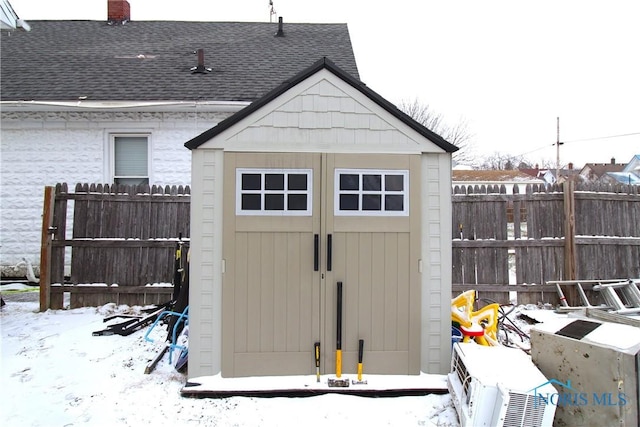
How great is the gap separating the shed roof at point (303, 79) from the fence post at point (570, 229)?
308 cm

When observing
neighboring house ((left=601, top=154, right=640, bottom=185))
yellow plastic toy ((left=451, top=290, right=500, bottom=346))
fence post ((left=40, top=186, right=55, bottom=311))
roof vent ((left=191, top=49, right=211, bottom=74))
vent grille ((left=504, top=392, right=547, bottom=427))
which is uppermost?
neighboring house ((left=601, top=154, right=640, bottom=185))

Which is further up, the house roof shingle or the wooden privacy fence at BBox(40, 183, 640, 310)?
the house roof shingle

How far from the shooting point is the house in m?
3.93

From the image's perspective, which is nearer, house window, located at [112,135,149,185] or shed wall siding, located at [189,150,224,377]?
shed wall siding, located at [189,150,224,377]

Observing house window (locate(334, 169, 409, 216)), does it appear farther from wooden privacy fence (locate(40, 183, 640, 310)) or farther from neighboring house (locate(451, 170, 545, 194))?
neighboring house (locate(451, 170, 545, 194))

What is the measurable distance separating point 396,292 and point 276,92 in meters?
2.24

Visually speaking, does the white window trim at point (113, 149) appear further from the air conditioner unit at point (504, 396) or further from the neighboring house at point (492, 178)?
the neighboring house at point (492, 178)

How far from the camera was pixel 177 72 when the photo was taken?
9008 mm

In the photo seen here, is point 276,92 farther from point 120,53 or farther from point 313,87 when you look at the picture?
point 120,53

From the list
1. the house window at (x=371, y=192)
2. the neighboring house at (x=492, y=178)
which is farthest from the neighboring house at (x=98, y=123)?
the neighboring house at (x=492, y=178)

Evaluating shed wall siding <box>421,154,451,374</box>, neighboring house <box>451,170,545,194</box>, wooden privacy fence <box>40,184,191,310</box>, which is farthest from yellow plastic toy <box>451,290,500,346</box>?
neighboring house <box>451,170,545,194</box>

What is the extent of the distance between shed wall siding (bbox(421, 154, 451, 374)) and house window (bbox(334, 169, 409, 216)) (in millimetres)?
242

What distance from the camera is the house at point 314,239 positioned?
12.9ft

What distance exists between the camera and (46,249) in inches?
239
